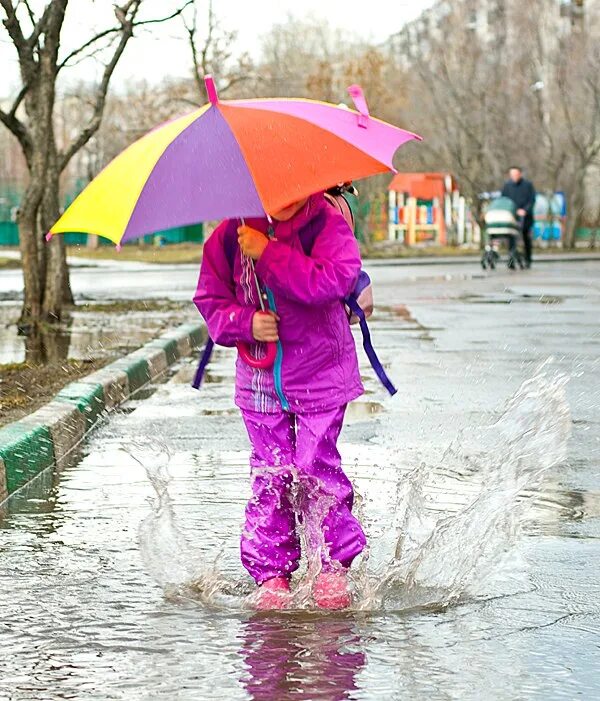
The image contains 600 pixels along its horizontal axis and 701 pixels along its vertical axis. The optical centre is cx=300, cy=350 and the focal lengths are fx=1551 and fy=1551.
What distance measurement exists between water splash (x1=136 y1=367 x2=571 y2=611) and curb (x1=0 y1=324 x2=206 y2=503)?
50.9 inches

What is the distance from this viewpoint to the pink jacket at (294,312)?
4.57 m

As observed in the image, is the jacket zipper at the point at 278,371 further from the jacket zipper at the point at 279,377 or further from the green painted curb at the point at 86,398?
the green painted curb at the point at 86,398

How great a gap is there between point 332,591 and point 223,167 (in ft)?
4.30

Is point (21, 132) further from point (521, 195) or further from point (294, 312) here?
point (521, 195)

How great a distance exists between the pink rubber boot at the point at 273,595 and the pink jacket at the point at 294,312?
0.53 meters

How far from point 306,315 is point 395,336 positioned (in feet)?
31.4

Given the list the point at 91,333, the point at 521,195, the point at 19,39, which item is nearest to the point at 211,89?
the point at 91,333

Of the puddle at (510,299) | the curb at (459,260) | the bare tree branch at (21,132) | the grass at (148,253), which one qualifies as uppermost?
the bare tree branch at (21,132)

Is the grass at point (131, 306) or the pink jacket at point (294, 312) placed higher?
the pink jacket at point (294, 312)

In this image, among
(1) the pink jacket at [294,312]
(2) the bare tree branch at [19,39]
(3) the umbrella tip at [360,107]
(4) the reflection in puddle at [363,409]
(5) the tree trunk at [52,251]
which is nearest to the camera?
(1) the pink jacket at [294,312]

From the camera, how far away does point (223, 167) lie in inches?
172

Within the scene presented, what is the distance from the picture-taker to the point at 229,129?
14.6ft

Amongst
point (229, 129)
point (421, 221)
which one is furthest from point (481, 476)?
point (421, 221)

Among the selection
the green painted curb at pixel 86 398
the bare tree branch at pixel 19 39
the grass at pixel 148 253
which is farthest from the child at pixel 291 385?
the grass at pixel 148 253
